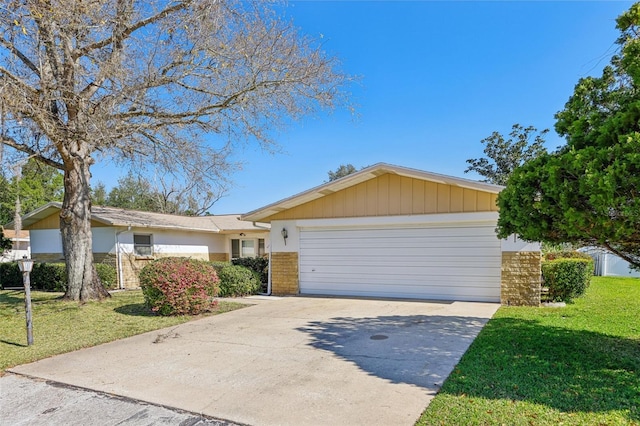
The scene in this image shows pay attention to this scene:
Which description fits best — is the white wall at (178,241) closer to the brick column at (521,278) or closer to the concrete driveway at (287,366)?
the concrete driveway at (287,366)

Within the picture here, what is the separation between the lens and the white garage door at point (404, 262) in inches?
392

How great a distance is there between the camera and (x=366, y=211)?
11297 mm

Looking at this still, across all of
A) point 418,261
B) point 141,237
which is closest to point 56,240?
point 141,237

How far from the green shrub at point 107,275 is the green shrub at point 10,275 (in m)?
4.32

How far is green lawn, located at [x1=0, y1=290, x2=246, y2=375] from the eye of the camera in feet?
20.1

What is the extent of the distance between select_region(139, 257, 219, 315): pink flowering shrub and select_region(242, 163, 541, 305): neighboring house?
3.66 meters

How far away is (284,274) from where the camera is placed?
12531 mm

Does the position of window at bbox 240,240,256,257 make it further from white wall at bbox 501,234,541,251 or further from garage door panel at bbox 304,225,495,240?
white wall at bbox 501,234,541,251

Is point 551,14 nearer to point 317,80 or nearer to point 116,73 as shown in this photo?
point 317,80

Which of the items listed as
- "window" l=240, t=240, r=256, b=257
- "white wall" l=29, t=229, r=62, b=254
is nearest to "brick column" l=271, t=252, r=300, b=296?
"window" l=240, t=240, r=256, b=257

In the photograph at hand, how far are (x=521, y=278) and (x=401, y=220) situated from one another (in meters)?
3.38

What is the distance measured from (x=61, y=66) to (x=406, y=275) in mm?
10280

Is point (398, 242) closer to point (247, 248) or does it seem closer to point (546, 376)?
point (546, 376)

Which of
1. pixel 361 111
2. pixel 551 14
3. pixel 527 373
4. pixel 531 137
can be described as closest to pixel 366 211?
pixel 361 111
